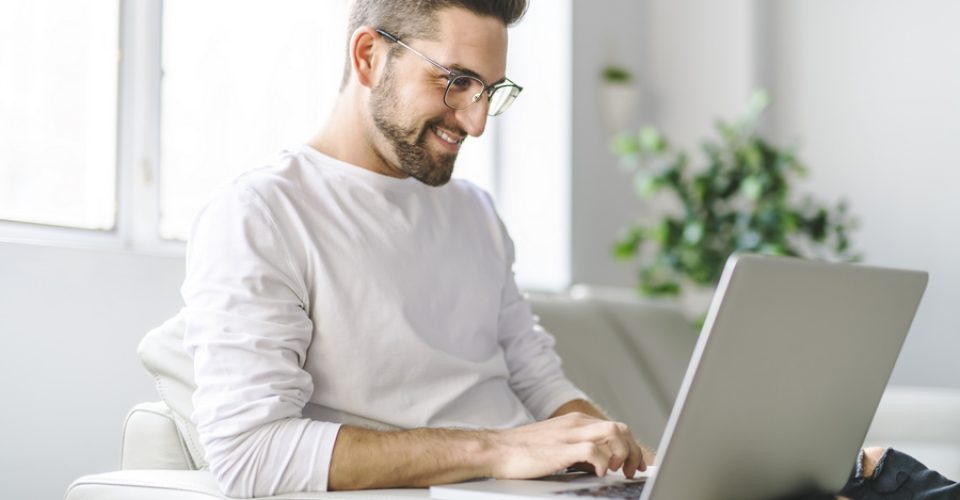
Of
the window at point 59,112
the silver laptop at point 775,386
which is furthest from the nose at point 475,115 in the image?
the window at point 59,112

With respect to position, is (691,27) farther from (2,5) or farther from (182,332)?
(182,332)

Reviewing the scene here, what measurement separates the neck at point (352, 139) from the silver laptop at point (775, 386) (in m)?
0.57

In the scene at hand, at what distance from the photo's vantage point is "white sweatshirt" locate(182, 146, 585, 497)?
1244 millimetres

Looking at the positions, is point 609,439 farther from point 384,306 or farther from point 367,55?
point 367,55

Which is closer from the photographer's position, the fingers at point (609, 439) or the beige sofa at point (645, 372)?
the fingers at point (609, 439)

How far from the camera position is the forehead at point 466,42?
1.53 meters

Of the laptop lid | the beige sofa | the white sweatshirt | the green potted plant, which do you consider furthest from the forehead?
the green potted plant

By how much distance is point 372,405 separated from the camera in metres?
1.43

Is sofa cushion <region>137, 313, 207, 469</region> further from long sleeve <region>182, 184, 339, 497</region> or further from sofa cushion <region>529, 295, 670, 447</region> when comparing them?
sofa cushion <region>529, 295, 670, 447</region>

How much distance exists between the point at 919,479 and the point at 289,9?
7.04 feet

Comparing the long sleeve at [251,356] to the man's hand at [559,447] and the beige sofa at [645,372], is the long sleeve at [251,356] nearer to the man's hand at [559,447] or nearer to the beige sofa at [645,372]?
the man's hand at [559,447]

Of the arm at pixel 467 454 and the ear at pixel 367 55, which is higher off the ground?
the ear at pixel 367 55

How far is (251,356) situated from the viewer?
1258 millimetres

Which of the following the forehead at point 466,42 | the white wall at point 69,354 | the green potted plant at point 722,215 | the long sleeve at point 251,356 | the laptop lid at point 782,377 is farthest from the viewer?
the green potted plant at point 722,215
